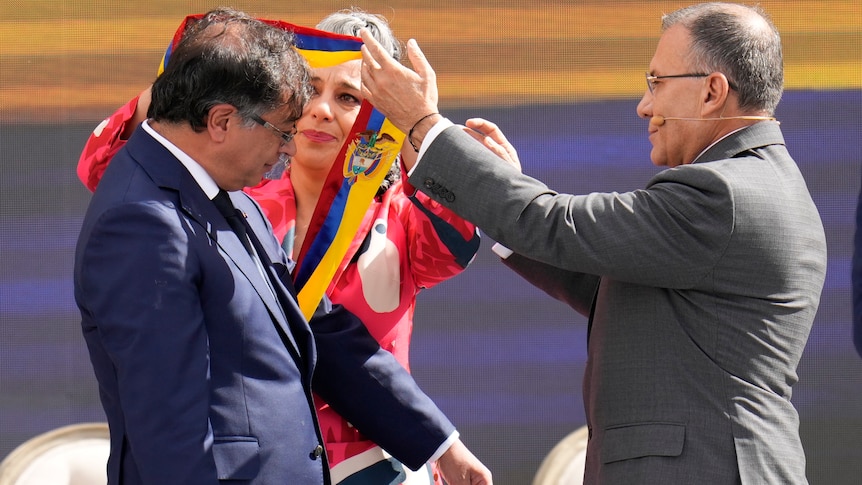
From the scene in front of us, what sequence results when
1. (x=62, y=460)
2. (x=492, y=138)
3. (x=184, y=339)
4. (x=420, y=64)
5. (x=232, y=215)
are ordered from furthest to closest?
(x=62, y=460) < (x=492, y=138) < (x=420, y=64) < (x=232, y=215) < (x=184, y=339)

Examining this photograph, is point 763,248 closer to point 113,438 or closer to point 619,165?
point 113,438

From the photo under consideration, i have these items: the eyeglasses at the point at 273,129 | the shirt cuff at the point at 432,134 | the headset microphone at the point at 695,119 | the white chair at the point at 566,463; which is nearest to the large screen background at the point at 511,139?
the white chair at the point at 566,463

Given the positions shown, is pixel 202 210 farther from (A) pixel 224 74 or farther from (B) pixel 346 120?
(B) pixel 346 120

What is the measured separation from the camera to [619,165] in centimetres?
311

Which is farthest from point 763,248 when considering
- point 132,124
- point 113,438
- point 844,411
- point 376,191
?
point 844,411

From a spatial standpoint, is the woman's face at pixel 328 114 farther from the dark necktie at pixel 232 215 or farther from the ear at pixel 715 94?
the ear at pixel 715 94

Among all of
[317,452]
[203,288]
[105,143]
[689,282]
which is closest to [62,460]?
[105,143]

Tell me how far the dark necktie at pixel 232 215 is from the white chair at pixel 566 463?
4.39 ft

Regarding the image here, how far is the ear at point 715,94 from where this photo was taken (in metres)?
1.91

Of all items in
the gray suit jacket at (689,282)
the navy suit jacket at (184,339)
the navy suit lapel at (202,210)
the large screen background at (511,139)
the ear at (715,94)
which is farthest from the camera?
the large screen background at (511,139)

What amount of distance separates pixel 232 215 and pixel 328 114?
504 mm

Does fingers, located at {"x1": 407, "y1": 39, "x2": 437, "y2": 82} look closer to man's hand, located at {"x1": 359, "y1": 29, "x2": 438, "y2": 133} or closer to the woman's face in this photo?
man's hand, located at {"x1": 359, "y1": 29, "x2": 438, "y2": 133}

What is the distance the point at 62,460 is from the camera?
9.16 ft

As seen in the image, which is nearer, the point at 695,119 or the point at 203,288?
the point at 203,288
